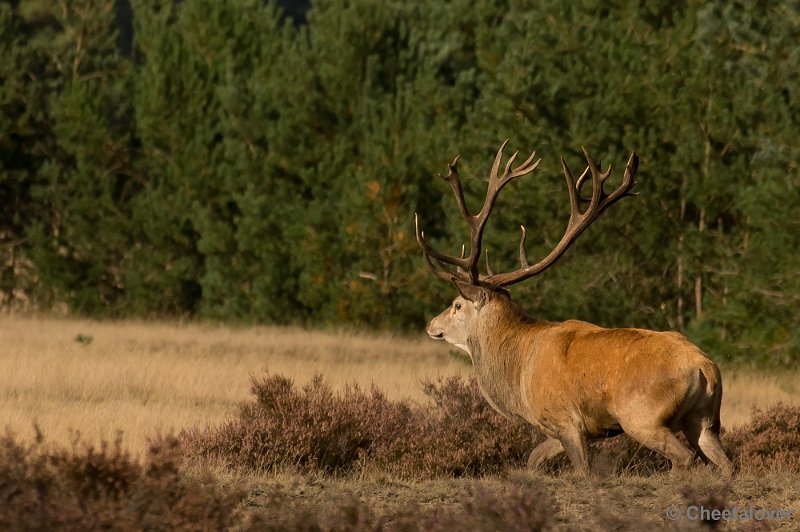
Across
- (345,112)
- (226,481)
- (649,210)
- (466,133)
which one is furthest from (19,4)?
(226,481)

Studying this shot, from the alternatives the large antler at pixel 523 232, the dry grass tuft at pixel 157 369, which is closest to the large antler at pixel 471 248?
the large antler at pixel 523 232

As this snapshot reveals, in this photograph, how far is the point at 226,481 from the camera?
8625 mm

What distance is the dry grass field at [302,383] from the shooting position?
744 cm

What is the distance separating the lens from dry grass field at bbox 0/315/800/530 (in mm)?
7441

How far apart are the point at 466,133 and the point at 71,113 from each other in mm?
7871

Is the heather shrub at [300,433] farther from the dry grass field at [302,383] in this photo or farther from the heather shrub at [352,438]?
the dry grass field at [302,383]

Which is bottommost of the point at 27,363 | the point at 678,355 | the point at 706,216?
the point at 27,363

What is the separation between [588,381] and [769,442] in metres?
1.93

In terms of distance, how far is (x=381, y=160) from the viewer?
2291cm

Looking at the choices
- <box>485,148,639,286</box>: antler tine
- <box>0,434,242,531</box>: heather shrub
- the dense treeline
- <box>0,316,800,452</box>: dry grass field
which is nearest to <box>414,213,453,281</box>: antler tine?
<box>485,148,639,286</box>: antler tine

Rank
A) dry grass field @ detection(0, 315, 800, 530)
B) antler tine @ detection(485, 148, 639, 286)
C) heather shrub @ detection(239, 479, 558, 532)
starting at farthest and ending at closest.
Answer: antler tine @ detection(485, 148, 639, 286)
dry grass field @ detection(0, 315, 800, 530)
heather shrub @ detection(239, 479, 558, 532)

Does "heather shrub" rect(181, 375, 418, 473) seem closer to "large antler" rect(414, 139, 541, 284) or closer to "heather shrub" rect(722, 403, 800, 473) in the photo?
"large antler" rect(414, 139, 541, 284)

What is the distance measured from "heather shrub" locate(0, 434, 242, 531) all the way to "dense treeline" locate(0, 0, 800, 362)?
37.1 feet

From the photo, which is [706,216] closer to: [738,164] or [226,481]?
[738,164]
